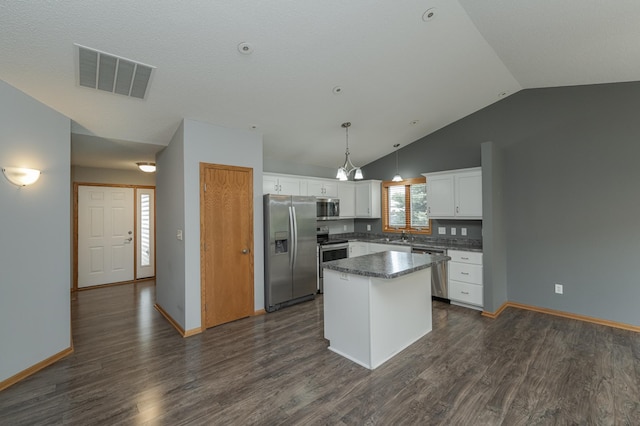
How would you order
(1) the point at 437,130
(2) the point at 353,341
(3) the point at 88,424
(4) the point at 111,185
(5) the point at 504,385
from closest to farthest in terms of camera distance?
1. (3) the point at 88,424
2. (5) the point at 504,385
3. (2) the point at 353,341
4. (1) the point at 437,130
5. (4) the point at 111,185

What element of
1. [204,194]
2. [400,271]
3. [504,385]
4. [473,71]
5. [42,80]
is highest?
[473,71]

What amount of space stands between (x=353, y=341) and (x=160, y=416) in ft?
5.62

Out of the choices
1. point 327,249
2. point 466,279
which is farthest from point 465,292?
point 327,249

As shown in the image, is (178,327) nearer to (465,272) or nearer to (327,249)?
(327,249)

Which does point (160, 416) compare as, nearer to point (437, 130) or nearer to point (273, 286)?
point (273, 286)

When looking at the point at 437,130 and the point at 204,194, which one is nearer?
the point at 204,194

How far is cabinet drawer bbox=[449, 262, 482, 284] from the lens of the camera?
4.16 m

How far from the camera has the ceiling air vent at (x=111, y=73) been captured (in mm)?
2359

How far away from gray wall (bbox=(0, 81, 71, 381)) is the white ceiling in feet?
0.89

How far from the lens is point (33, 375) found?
2.61 m

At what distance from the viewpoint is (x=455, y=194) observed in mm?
4617

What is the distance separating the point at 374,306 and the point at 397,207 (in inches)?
141

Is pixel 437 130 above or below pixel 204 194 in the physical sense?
above

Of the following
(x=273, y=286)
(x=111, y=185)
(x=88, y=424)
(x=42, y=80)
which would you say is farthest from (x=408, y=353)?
(x=111, y=185)
